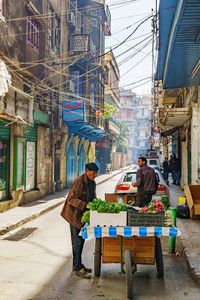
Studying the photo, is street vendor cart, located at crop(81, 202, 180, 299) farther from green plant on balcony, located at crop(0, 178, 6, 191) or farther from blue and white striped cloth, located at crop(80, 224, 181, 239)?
green plant on balcony, located at crop(0, 178, 6, 191)

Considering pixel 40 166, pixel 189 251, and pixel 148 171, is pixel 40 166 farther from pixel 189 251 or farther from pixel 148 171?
pixel 189 251

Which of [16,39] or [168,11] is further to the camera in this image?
[16,39]

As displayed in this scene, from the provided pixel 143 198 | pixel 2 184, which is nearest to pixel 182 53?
pixel 143 198

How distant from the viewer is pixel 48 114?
1925cm

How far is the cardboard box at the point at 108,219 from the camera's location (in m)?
5.48

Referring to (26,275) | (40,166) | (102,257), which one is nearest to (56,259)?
(26,275)

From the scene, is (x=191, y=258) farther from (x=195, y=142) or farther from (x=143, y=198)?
(x=195, y=142)

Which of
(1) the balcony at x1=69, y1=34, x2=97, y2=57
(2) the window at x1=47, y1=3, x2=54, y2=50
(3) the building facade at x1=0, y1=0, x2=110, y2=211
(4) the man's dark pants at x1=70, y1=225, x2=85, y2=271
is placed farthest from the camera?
(1) the balcony at x1=69, y1=34, x2=97, y2=57

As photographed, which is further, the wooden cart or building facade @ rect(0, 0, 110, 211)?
building facade @ rect(0, 0, 110, 211)

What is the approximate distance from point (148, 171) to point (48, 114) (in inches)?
408

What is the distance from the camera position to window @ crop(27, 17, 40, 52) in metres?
16.3

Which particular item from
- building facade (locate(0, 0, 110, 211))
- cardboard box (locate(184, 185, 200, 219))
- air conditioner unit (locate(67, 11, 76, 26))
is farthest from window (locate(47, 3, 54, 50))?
cardboard box (locate(184, 185, 200, 219))

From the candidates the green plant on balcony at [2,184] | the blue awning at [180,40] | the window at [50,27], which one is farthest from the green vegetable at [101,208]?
the window at [50,27]

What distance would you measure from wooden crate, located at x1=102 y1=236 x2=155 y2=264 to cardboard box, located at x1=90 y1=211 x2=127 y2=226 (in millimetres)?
455
